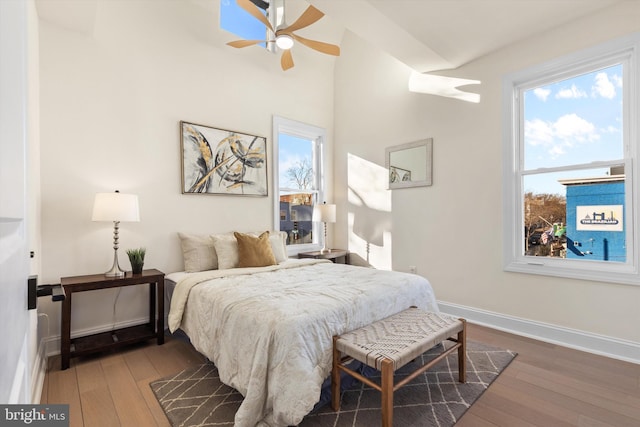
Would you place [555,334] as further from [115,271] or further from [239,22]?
[239,22]

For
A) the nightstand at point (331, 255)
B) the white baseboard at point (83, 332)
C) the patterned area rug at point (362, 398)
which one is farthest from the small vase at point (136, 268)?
the nightstand at point (331, 255)

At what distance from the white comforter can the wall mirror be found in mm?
1594

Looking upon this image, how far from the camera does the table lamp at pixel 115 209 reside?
8.51ft

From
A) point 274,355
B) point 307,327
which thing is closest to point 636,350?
point 307,327

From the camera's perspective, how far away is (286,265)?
3271 millimetres

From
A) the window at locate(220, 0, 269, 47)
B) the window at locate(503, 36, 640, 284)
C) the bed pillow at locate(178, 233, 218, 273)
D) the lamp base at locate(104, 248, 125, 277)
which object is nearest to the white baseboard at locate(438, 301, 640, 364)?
the window at locate(503, 36, 640, 284)

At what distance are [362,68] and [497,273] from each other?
340 cm

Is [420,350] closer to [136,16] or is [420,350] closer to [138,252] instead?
[138,252]

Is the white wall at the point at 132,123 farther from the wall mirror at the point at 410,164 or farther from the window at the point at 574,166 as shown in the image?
the window at the point at 574,166

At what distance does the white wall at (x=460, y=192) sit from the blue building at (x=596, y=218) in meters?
0.30

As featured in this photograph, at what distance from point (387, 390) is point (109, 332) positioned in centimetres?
269

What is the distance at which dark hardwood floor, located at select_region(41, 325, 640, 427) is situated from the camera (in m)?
1.80

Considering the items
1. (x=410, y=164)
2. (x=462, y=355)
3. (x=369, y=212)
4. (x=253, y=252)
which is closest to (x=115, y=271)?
(x=253, y=252)

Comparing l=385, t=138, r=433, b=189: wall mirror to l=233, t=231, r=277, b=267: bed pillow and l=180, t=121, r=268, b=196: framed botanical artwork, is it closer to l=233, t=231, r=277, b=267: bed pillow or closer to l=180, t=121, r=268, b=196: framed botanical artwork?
l=180, t=121, r=268, b=196: framed botanical artwork
